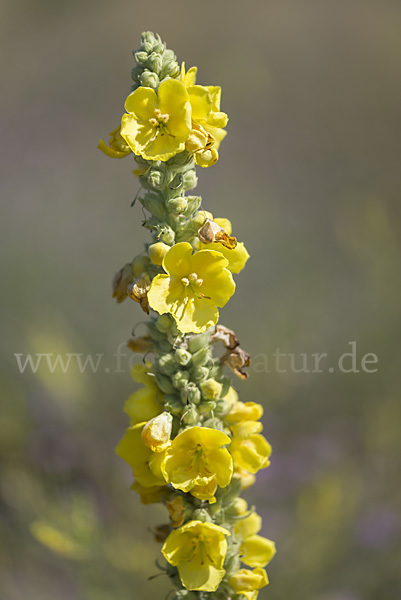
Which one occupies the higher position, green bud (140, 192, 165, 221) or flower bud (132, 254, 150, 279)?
green bud (140, 192, 165, 221)

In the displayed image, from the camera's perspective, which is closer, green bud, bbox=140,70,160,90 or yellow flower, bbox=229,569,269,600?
green bud, bbox=140,70,160,90

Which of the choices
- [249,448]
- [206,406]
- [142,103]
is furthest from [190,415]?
[142,103]

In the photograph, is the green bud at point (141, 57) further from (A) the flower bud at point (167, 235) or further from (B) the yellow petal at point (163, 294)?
(B) the yellow petal at point (163, 294)

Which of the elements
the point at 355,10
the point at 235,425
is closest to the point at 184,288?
the point at 235,425

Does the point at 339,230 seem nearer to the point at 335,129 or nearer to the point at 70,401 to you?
the point at 335,129

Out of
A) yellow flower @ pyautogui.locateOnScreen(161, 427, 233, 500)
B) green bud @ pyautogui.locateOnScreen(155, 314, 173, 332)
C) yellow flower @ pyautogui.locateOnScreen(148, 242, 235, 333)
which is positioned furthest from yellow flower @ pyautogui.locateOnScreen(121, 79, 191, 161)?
yellow flower @ pyautogui.locateOnScreen(161, 427, 233, 500)

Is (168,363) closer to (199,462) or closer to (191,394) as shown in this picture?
(191,394)

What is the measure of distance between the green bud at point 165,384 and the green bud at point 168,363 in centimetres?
4

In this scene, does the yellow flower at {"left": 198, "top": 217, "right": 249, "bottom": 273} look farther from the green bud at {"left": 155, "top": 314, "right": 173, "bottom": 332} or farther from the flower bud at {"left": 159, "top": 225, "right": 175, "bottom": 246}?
the green bud at {"left": 155, "top": 314, "right": 173, "bottom": 332}

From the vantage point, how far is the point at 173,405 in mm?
1929

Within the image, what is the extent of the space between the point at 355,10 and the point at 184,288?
35.2ft

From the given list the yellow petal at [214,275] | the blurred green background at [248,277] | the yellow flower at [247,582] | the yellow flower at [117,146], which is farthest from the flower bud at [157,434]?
the blurred green background at [248,277]

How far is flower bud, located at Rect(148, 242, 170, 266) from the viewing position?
5.91 ft

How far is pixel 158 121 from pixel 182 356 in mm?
843
